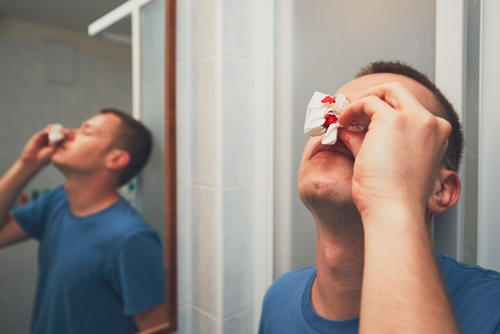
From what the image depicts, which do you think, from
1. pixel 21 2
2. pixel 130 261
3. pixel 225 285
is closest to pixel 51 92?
pixel 21 2

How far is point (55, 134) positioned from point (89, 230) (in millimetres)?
249

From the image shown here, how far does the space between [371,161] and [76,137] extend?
709mm

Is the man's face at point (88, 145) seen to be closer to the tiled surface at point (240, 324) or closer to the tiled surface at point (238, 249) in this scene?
the tiled surface at point (238, 249)

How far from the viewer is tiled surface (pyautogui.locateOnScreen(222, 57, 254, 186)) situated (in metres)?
1.04

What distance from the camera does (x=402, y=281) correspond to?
0.39 m

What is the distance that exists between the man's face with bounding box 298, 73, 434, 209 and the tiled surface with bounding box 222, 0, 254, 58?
0.47 m

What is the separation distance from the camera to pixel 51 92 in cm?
79

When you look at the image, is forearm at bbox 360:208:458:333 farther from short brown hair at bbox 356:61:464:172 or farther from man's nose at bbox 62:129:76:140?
man's nose at bbox 62:129:76:140

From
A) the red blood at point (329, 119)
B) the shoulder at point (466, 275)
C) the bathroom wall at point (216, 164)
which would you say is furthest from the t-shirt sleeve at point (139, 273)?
the shoulder at point (466, 275)

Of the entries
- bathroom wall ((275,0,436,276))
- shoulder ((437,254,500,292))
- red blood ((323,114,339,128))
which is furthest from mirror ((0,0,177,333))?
shoulder ((437,254,500,292))

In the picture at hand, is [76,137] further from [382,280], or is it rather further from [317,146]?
[382,280]

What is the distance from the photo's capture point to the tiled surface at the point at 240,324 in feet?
3.51

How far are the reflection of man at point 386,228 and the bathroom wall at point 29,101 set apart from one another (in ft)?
1.84


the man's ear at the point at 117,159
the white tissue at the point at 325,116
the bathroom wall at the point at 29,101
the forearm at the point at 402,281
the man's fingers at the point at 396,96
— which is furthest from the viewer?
the man's ear at the point at 117,159
